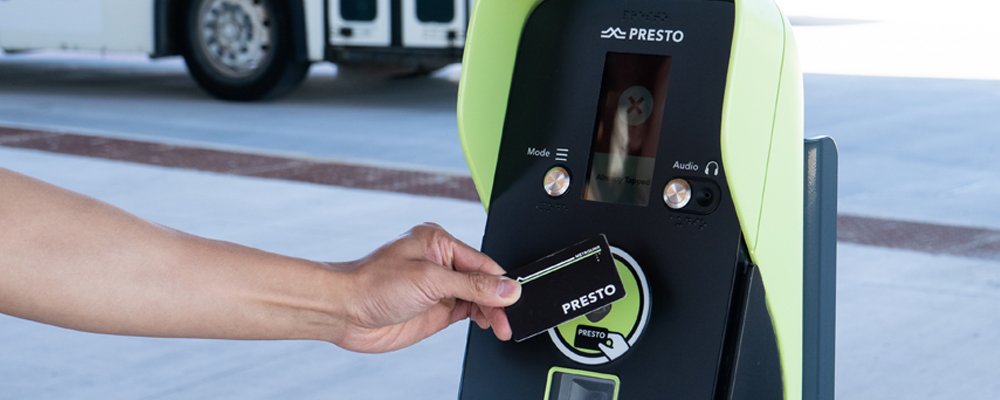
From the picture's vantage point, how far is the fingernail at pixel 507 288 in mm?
1851

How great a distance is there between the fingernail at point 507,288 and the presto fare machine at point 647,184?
4.3 inches

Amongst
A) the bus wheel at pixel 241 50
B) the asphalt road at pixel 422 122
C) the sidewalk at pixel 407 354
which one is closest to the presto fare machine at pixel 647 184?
the sidewalk at pixel 407 354

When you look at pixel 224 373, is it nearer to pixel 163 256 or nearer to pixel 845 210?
pixel 163 256

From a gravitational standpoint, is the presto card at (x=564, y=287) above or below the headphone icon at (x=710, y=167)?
below

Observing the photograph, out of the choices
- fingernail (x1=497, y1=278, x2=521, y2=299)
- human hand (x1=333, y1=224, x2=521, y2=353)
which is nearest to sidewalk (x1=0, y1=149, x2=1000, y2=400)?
human hand (x1=333, y1=224, x2=521, y2=353)

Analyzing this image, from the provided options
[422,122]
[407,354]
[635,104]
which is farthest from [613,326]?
[422,122]

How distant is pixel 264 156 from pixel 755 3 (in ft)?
17.2

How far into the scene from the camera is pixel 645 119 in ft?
6.27

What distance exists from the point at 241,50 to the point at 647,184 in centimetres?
715

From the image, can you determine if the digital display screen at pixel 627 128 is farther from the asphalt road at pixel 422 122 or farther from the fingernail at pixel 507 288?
the asphalt road at pixel 422 122

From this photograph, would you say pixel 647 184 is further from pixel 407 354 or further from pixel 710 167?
pixel 407 354

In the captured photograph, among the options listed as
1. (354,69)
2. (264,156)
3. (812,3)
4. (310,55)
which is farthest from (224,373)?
(812,3)

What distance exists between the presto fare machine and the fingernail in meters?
0.11

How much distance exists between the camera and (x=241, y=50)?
28.8 ft
